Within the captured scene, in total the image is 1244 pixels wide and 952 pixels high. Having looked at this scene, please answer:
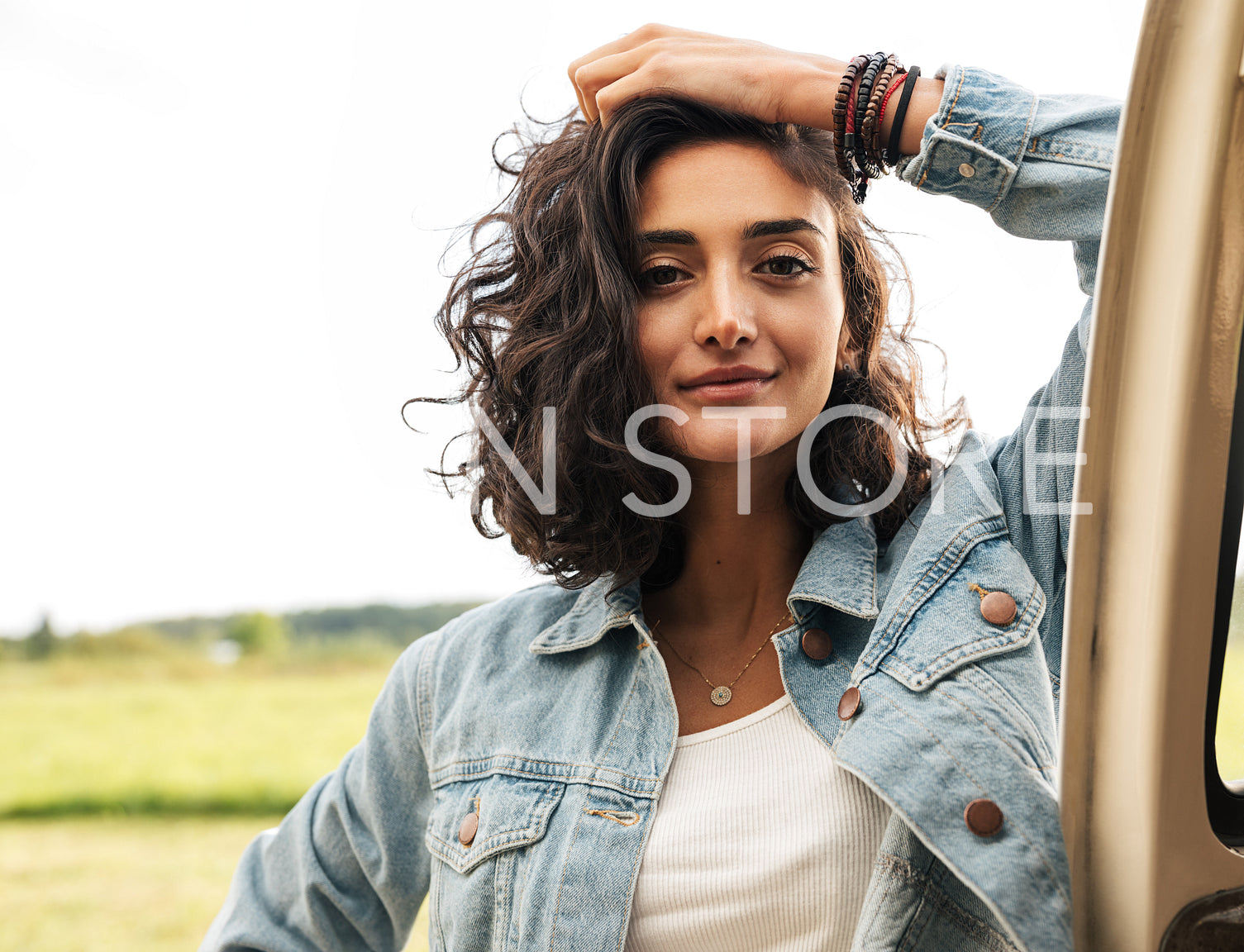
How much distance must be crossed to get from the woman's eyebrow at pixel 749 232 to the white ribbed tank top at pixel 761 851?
2.19 feet

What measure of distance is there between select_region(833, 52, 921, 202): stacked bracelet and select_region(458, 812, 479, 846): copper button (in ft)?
3.45

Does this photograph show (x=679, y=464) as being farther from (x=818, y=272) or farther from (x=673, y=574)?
(x=818, y=272)

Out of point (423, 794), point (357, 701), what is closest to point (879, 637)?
point (423, 794)

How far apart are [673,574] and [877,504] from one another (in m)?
0.35

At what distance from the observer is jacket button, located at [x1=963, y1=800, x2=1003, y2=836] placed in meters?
0.99

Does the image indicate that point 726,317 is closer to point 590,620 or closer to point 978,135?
point 978,135

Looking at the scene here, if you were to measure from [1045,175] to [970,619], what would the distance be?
1.75 feet

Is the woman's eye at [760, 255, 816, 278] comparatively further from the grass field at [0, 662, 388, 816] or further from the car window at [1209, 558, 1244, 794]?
the grass field at [0, 662, 388, 816]

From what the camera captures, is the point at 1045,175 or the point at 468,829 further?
the point at 468,829

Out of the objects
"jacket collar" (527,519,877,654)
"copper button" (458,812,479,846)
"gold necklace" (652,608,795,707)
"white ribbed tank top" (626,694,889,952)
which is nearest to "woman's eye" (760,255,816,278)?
"jacket collar" (527,519,877,654)

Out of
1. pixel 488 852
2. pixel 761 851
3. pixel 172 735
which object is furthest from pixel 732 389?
pixel 172 735

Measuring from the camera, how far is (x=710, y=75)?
136 centimetres

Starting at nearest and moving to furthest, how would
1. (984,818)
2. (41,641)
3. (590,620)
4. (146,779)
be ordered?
(984,818), (590,620), (146,779), (41,641)

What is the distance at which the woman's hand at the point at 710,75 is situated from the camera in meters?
1.31
